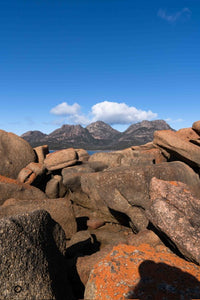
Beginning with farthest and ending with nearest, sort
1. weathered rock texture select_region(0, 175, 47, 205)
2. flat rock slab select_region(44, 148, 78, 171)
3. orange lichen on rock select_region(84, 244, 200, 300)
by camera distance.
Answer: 1. flat rock slab select_region(44, 148, 78, 171)
2. weathered rock texture select_region(0, 175, 47, 205)
3. orange lichen on rock select_region(84, 244, 200, 300)

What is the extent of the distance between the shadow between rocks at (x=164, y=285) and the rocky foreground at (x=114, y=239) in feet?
0.07

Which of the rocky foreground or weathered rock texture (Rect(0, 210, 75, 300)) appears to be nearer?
weathered rock texture (Rect(0, 210, 75, 300))

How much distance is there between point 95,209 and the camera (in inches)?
510

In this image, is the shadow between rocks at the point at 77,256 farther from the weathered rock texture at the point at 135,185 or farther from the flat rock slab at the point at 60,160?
the flat rock slab at the point at 60,160

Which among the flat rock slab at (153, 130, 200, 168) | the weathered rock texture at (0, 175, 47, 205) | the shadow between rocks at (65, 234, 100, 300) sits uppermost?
the flat rock slab at (153, 130, 200, 168)

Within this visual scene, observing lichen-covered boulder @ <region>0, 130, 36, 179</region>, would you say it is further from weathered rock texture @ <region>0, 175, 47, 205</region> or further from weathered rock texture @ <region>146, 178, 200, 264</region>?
weathered rock texture @ <region>146, 178, 200, 264</region>

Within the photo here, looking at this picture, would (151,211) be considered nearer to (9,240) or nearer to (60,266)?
(60,266)

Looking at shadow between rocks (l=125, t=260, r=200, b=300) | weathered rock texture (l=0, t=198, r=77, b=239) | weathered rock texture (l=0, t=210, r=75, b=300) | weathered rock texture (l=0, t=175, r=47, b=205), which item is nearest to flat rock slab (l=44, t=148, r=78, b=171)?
weathered rock texture (l=0, t=175, r=47, b=205)

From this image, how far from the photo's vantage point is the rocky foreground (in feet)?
15.6

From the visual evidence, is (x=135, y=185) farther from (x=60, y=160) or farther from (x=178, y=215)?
(x=60, y=160)

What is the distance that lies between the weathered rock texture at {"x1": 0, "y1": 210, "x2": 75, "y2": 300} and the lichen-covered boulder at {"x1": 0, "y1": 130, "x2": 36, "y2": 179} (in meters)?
9.78

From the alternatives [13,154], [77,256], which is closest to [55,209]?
[77,256]

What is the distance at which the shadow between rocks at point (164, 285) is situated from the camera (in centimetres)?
452

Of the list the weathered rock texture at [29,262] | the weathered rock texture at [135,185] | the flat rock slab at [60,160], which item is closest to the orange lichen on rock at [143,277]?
the weathered rock texture at [29,262]
